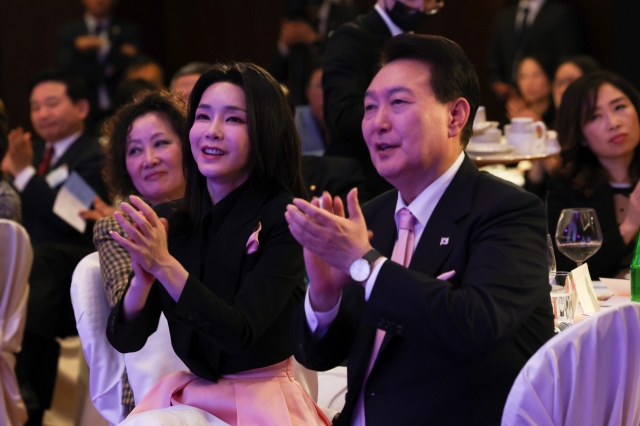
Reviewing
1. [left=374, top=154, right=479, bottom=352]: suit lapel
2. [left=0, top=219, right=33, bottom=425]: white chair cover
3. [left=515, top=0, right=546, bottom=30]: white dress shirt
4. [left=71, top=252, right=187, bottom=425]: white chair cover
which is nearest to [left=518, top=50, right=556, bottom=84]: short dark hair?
[left=515, top=0, right=546, bottom=30]: white dress shirt

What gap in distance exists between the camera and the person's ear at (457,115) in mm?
1641

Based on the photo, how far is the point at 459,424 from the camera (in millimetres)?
1512

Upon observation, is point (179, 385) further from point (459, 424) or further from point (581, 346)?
point (581, 346)

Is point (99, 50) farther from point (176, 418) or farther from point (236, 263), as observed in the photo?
point (176, 418)

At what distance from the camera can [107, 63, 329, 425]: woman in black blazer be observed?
5.92ft

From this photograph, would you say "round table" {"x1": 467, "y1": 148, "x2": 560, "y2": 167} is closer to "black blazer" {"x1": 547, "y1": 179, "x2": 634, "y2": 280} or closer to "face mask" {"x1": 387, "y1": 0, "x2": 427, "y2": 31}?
"black blazer" {"x1": 547, "y1": 179, "x2": 634, "y2": 280}

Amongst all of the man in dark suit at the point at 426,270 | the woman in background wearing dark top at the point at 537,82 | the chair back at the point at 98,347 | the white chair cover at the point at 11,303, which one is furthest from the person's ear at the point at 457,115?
the woman in background wearing dark top at the point at 537,82

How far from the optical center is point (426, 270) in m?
1.56

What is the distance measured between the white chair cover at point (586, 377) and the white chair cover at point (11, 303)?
200cm

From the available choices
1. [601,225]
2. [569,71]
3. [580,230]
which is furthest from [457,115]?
[569,71]

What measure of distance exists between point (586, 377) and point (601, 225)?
5.61 feet

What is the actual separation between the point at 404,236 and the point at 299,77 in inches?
181

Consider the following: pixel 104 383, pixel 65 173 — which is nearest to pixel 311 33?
pixel 65 173

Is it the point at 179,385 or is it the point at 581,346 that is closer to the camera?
the point at 581,346
